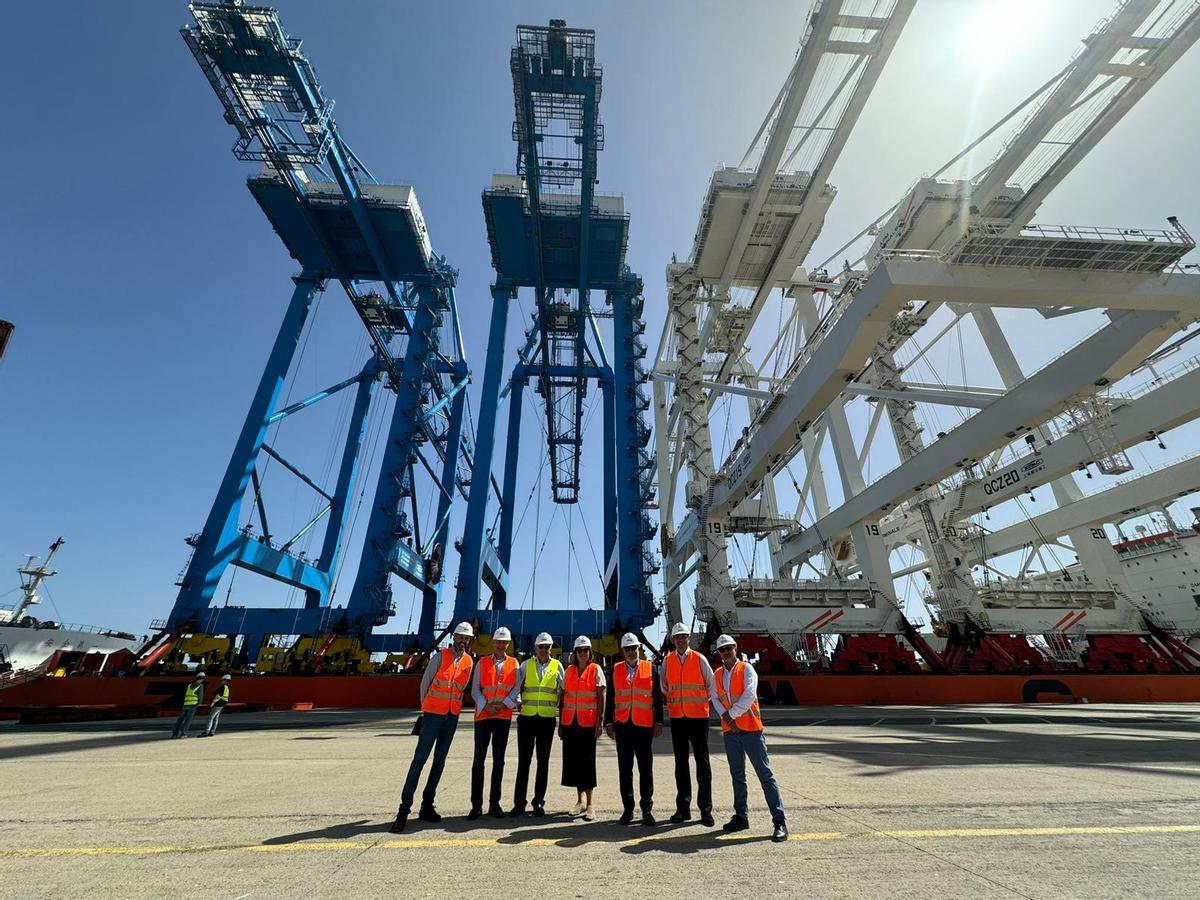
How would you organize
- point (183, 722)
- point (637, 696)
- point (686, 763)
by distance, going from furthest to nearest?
point (183, 722), point (637, 696), point (686, 763)

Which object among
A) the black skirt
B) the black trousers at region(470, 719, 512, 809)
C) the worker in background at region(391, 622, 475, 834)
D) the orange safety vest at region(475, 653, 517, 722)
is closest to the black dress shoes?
the black skirt

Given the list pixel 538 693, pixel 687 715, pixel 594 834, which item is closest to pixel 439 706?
pixel 538 693

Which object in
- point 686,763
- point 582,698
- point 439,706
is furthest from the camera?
point 582,698

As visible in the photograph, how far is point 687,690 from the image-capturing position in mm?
4324

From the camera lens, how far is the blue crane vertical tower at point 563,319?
18.3 m

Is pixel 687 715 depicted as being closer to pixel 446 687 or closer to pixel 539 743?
pixel 539 743

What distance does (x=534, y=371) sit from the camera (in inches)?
1208

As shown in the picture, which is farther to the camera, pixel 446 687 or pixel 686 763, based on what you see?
pixel 446 687

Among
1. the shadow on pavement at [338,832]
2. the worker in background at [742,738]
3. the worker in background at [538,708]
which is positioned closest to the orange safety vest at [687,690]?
the worker in background at [742,738]

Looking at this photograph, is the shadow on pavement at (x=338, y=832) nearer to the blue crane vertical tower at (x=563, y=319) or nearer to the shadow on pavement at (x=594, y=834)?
the shadow on pavement at (x=594, y=834)

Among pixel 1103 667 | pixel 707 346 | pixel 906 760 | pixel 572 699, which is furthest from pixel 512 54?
pixel 1103 667

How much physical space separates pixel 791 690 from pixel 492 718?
15.0 m

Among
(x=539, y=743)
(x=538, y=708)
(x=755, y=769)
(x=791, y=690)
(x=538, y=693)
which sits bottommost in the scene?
(x=755, y=769)

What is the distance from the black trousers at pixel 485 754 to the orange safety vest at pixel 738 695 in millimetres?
1768
